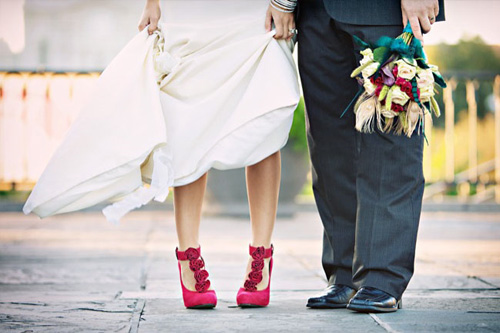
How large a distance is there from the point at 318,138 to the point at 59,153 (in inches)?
32.8

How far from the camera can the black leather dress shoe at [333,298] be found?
230 centimetres

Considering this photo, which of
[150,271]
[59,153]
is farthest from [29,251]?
[59,153]

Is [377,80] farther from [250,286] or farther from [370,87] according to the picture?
[250,286]

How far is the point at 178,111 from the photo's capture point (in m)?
2.34

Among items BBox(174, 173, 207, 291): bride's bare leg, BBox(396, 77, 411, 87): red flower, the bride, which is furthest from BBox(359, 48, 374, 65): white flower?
BBox(174, 173, 207, 291): bride's bare leg

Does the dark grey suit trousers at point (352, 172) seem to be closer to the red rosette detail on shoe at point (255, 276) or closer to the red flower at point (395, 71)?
the red flower at point (395, 71)

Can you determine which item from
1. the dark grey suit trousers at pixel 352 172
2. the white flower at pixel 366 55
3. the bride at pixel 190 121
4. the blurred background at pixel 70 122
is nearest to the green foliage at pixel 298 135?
the blurred background at pixel 70 122

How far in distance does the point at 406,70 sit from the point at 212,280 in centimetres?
131

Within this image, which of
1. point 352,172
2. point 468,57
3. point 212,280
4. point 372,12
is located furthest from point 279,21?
point 468,57

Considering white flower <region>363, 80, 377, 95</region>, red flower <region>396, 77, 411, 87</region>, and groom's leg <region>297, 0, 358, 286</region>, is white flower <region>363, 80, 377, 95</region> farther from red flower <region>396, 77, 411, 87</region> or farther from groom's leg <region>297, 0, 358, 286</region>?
groom's leg <region>297, 0, 358, 286</region>

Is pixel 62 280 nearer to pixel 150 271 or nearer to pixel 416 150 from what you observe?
pixel 150 271

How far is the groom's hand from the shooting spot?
219 cm

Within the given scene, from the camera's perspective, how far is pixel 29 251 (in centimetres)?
407

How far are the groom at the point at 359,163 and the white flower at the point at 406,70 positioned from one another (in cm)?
10
